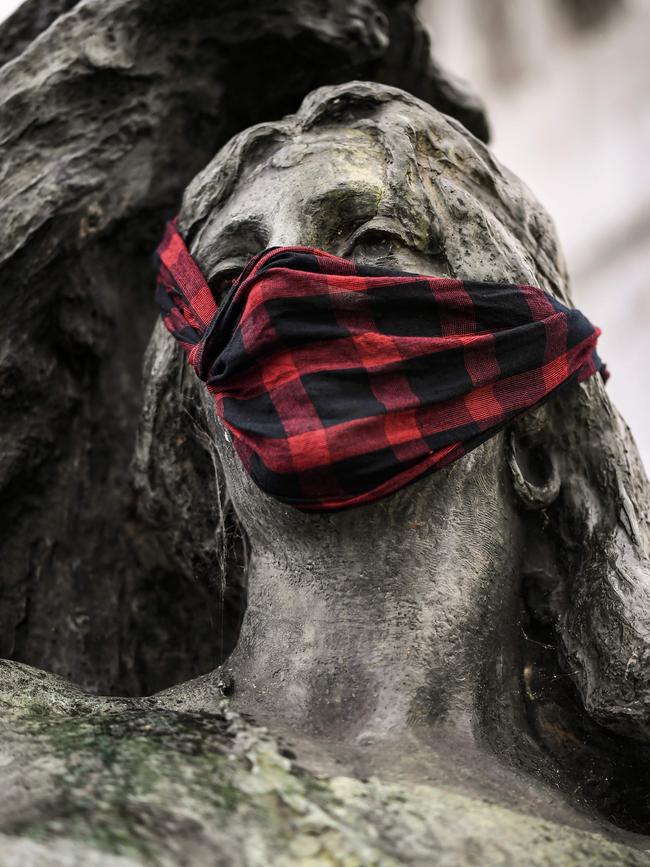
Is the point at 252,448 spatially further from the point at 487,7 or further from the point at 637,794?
the point at 487,7

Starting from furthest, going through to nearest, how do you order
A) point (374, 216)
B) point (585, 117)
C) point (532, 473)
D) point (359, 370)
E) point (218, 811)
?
point (585, 117) → point (532, 473) → point (374, 216) → point (359, 370) → point (218, 811)

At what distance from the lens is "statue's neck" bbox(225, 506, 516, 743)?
70.2 inches

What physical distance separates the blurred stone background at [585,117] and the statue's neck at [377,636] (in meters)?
2.68

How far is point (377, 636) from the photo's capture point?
1823 mm

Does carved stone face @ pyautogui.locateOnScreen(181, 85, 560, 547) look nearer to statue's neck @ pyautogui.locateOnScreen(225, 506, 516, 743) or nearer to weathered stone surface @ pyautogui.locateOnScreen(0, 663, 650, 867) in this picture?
statue's neck @ pyautogui.locateOnScreen(225, 506, 516, 743)

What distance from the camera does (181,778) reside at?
1.51 metres

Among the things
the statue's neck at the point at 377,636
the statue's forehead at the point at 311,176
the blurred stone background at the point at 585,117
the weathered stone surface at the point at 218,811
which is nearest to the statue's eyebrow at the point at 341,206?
the statue's forehead at the point at 311,176

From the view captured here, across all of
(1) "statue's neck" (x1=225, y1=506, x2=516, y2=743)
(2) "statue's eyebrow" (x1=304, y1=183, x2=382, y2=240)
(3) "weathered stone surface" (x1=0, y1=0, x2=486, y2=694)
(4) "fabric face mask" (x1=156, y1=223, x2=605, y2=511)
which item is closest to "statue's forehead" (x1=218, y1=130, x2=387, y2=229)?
(2) "statue's eyebrow" (x1=304, y1=183, x2=382, y2=240)

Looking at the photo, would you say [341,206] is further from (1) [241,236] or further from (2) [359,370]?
(2) [359,370]

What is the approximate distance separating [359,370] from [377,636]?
16.8 inches

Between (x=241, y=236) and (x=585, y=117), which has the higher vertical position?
(x=585, y=117)

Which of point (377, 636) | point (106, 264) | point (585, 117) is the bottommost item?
point (377, 636)

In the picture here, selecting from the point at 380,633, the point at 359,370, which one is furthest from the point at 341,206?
the point at 380,633

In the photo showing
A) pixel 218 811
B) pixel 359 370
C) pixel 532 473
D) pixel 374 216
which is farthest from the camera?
pixel 532 473
